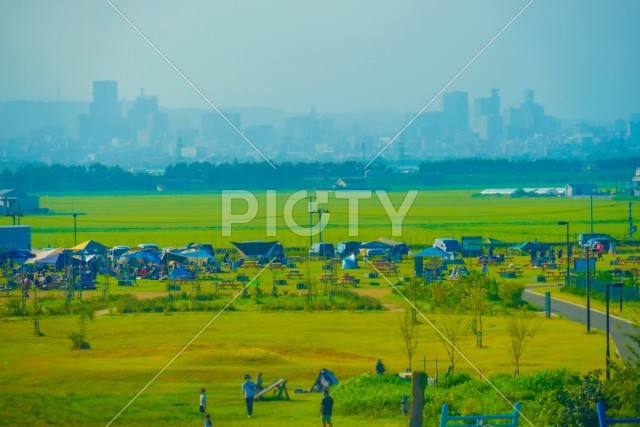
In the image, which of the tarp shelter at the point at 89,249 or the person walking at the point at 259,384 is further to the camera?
the tarp shelter at the point at 89,249

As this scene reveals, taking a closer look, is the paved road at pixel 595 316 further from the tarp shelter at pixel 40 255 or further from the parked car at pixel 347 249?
the tarp shelter at pixel 40 255

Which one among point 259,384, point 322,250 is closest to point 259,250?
point 322,250

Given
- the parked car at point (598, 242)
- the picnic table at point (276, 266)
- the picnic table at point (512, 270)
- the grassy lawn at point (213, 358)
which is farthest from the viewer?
the parked car at point (598, 242)

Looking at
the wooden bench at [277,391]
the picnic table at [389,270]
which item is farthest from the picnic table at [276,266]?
the wooden bench at [277,391]

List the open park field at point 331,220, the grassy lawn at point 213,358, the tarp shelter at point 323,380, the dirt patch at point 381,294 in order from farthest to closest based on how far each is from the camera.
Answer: the open park field at point 331,220, the dirt patch at point 381,294, the tarp shelter at point 323,380, the grassy lawn at point 213,358

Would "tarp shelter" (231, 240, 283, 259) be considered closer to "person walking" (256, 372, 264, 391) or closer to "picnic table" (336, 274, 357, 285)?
"picnic table" (336, 274, 357, 285)

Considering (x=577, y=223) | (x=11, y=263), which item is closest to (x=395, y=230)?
(x=577, y=223)

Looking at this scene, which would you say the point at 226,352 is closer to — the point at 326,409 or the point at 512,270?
the point at 326,409

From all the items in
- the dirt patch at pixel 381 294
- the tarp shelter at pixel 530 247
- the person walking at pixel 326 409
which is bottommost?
the person walking at pixel 326 409
